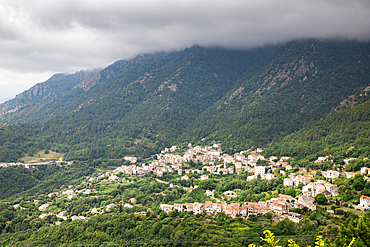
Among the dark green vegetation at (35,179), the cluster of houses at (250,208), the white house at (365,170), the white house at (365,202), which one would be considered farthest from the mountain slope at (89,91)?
the white house at (365,202)

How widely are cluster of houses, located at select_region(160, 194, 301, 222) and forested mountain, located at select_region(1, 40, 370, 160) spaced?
38.6 m

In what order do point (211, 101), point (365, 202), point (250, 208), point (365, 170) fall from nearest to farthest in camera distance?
point (365, 202) → point (250, 208) → point (365, 170) → point (211, 101)

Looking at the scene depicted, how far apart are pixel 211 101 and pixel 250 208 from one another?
96.3 m

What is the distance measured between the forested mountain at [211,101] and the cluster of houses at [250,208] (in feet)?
127

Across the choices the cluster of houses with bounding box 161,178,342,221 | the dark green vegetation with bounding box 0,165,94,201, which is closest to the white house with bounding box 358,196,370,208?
the cluster of houses with bounding box 161,178,342,221

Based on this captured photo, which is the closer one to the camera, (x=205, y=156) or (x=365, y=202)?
(x=365, y=202)

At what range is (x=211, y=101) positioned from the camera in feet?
421

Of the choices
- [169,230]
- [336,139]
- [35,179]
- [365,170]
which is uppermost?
[336,139]

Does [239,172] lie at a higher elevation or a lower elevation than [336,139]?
lower

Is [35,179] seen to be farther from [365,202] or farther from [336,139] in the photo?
[336,139]

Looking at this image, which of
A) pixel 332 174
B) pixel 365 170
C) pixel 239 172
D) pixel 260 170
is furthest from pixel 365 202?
pixel 239 172

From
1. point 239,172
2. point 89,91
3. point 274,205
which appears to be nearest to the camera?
point 274,205

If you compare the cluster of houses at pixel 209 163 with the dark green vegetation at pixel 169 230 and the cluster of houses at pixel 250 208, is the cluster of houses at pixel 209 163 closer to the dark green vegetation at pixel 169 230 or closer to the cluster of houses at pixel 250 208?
the cluster of houses at pixel 250 208

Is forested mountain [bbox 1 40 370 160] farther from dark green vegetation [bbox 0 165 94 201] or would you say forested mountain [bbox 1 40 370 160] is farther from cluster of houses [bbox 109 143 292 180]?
dark green vegetation [bbox 0 165 94 201]
